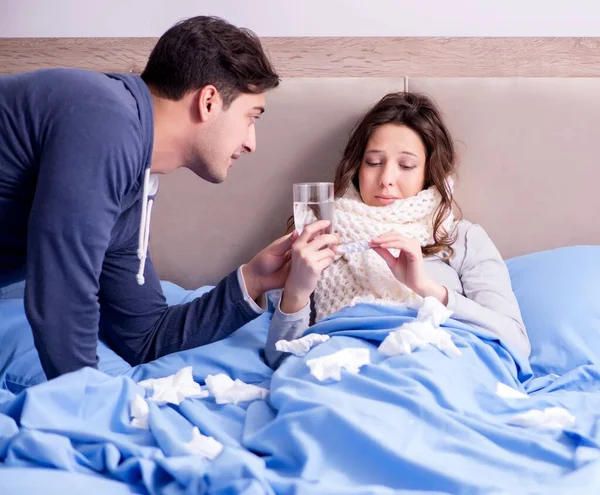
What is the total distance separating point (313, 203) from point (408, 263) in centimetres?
24

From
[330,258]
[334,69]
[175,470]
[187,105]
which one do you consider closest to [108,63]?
[334,69]

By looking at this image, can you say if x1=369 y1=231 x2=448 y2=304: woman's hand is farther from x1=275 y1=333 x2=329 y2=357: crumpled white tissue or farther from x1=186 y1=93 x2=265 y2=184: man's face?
x1=186 y1=93 x2=265 y2=184: man's face

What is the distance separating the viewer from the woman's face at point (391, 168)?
179cm

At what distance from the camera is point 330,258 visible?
150 centimetres

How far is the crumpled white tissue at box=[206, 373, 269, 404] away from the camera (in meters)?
1.31

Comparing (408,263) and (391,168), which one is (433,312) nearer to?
(408,263)

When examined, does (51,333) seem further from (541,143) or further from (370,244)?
(541,143)

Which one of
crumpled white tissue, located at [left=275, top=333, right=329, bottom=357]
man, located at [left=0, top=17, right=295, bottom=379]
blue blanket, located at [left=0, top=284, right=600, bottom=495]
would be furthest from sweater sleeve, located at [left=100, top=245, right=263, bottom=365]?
blue blanket, located at [left=0, top=284, right=600, bottom=495]

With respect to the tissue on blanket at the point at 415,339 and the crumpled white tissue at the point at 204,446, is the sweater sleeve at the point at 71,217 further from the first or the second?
the tissue on blanket at the point at 415,339

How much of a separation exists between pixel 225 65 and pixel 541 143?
3.28ft

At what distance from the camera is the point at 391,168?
1793 millimetres

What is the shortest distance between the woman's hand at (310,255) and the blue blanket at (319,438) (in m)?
0.20

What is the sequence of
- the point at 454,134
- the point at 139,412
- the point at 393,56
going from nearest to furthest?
1. the point at 139,412
2. the point at 454,134
3. the point at 393,56

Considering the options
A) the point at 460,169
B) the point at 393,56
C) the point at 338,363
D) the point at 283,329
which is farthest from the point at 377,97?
the point at 338,363
